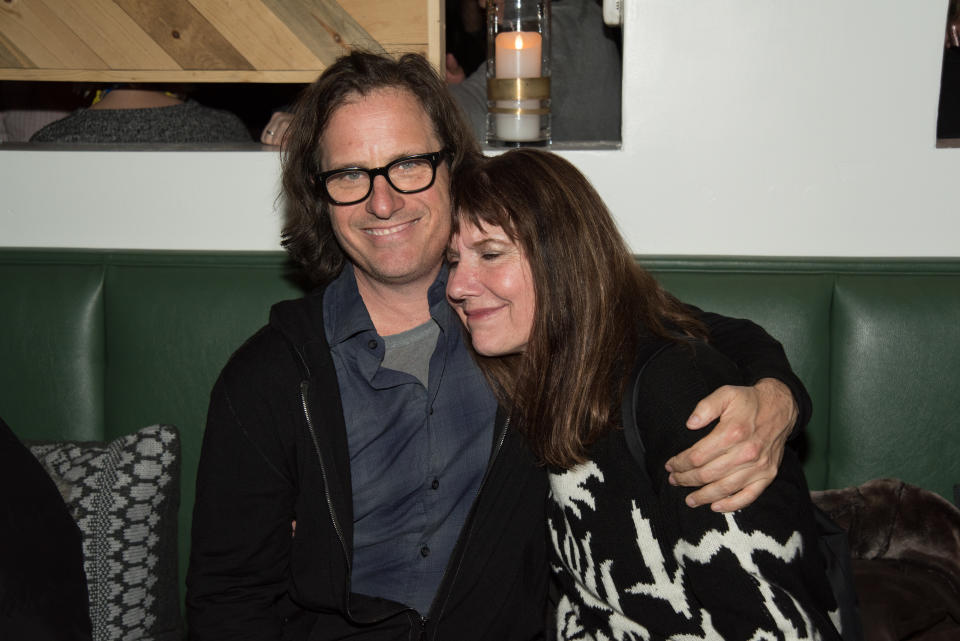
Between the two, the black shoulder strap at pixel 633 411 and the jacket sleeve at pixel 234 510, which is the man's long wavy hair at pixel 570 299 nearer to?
the black shoulder strap at pixel 633 411

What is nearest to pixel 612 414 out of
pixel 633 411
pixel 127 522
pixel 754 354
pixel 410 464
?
pixel 633 411

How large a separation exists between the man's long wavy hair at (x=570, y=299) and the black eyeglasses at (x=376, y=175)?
179 mm

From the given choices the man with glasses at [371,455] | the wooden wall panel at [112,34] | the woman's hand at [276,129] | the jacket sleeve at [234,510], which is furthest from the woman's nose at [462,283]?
the wooden wall panel at [112,34]

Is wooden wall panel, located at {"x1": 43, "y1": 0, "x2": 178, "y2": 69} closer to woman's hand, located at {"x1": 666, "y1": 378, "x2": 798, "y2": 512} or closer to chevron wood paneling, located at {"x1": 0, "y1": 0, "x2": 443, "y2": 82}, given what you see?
chevron wood paneling, located at {"x1": 0, "y1": 0, "x2": 443, "y2": 82}

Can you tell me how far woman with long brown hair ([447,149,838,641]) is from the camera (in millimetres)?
1097

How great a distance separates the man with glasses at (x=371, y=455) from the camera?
144 cm

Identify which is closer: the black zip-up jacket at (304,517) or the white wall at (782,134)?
the black zip-up jacket at (304,517)

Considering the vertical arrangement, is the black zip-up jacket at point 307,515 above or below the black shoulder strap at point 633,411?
below

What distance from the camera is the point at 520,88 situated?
1795 mm

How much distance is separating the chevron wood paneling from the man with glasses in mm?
370

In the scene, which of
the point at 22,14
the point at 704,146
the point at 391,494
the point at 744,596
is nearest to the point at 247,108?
the point at 22,14

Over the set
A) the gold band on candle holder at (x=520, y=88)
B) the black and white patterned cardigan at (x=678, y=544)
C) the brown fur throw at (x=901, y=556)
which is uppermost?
the gold band on candle holder at (x=520, y=88)

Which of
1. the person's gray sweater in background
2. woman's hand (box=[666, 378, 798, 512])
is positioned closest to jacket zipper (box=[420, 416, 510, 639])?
woman's hand (box=[666, 378, 798, 512])

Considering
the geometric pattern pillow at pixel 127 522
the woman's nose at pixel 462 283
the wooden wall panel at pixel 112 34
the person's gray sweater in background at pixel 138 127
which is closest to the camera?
the woman's nose at pixel 462 283
